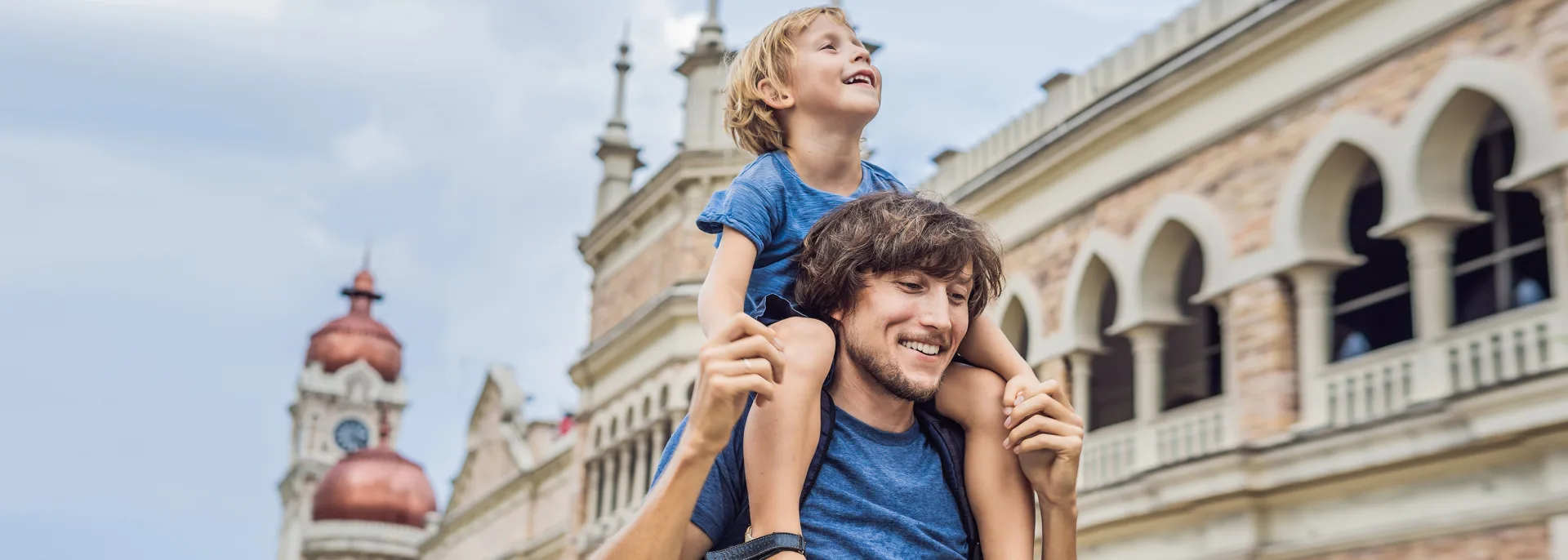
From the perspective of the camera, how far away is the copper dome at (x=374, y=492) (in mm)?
45031

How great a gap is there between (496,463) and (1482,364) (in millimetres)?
21697

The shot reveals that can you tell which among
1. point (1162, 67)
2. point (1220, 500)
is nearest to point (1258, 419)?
point (1220, 500)

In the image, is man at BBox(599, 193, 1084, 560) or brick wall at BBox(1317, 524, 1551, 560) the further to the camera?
brick wall at BBox(1317, 524, 1551, 560)

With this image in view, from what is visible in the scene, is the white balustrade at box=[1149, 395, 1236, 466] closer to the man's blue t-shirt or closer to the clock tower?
the man's blue t-shirt

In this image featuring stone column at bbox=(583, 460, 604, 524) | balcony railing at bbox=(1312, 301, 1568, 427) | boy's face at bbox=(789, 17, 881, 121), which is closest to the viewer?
boy's face at bbox=(789, 17, 881, 121)

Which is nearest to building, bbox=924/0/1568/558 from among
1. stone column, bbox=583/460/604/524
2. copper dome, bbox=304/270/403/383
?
stone column, bbox=583/460/604/524

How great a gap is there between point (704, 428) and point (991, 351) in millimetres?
605

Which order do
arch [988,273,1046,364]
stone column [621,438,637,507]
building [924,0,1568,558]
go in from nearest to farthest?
building [924,0,1568,558], arch [988,273,1046,364], stone column [621,438,637,507]

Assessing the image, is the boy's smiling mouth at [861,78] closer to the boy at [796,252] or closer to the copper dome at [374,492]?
the boy at [796,252]

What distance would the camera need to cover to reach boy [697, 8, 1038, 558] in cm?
282

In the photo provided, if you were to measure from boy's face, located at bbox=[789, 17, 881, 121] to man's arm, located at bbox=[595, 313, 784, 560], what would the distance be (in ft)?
2.00

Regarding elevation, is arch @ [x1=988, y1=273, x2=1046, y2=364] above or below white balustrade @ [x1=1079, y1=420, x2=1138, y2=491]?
above

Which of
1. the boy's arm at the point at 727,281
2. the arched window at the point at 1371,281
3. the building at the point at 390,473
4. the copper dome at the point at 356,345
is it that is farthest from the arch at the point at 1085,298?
the copper dome at the point at 356,345

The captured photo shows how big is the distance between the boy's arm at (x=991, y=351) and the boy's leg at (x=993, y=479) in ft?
0.17
